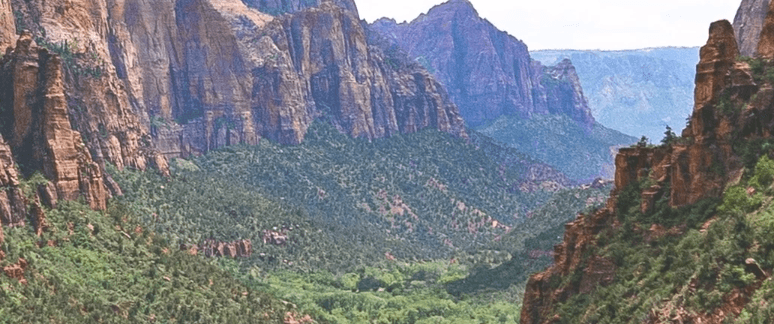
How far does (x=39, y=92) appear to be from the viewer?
4358 inches

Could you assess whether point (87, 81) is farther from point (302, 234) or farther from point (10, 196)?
point (10, 196)

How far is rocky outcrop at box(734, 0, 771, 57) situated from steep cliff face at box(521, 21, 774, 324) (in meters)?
93.6

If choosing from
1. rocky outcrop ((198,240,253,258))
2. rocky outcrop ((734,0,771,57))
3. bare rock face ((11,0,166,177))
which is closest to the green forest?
rocky outcrop ((198,240,253,258))

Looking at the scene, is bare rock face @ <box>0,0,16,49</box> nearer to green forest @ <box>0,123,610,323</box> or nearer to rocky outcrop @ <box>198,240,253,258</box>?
green forest @ <box>0,123,610,323</box>

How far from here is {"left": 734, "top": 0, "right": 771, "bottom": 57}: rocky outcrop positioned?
154m

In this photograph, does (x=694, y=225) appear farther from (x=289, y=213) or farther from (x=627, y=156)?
(x=289, y=213)

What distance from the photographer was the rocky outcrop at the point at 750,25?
153500mm

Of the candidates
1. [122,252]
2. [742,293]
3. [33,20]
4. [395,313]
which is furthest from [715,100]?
[33,20]

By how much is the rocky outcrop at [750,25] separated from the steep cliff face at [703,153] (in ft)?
307

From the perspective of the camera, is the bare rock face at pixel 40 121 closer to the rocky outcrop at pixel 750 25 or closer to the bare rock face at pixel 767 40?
the bare rock face at pixel 767 40

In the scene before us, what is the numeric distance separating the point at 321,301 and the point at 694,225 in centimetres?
10087

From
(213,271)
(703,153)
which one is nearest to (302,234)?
(213,271)

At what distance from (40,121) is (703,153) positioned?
73832 millimetres

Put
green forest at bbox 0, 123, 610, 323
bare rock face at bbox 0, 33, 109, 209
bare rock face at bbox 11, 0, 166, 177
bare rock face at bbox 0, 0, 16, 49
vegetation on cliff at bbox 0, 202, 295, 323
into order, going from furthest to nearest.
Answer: bare rock face at bbox 11, 0, 166, 177 → bare rock face at bbox 0, 0, 16, 49 → bare rock face at bbox 0, 33, 109, 209 → green forest at bbox 0, 123, 610, 323 → vegetation on cliff at bbox 0, 202, 295, 323
